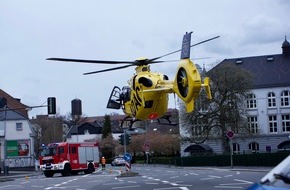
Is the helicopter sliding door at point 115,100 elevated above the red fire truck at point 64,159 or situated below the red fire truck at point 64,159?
above

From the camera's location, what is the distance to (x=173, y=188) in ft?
66.4

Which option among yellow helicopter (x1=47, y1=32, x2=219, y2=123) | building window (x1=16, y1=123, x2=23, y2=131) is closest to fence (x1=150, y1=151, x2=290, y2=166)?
building window (x1=16, y1=123, x2=23, y2=131)

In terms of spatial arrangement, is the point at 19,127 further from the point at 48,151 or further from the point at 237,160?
the point at 237,160

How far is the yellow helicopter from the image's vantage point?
19.7 m

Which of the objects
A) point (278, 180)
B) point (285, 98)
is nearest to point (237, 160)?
point (285, 98)

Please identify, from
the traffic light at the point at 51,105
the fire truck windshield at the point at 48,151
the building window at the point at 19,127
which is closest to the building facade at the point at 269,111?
the building window at the point at 19,127

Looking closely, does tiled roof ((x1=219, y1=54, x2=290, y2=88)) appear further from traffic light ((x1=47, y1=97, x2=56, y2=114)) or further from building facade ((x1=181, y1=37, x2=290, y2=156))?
traffic light ((x1=47, y1=97, x2=56, y2=114))

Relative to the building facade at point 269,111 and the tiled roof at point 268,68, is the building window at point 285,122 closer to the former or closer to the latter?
the building facade at point 269,111

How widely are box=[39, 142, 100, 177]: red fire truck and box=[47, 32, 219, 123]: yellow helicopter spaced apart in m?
18.3

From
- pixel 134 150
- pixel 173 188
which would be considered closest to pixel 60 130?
pixel 134 150

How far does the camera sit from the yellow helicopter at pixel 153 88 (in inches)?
776

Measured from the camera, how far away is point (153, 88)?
22.4 metres

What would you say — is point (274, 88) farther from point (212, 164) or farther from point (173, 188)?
point (173, 188)

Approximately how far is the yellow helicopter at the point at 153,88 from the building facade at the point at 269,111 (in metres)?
55.5
